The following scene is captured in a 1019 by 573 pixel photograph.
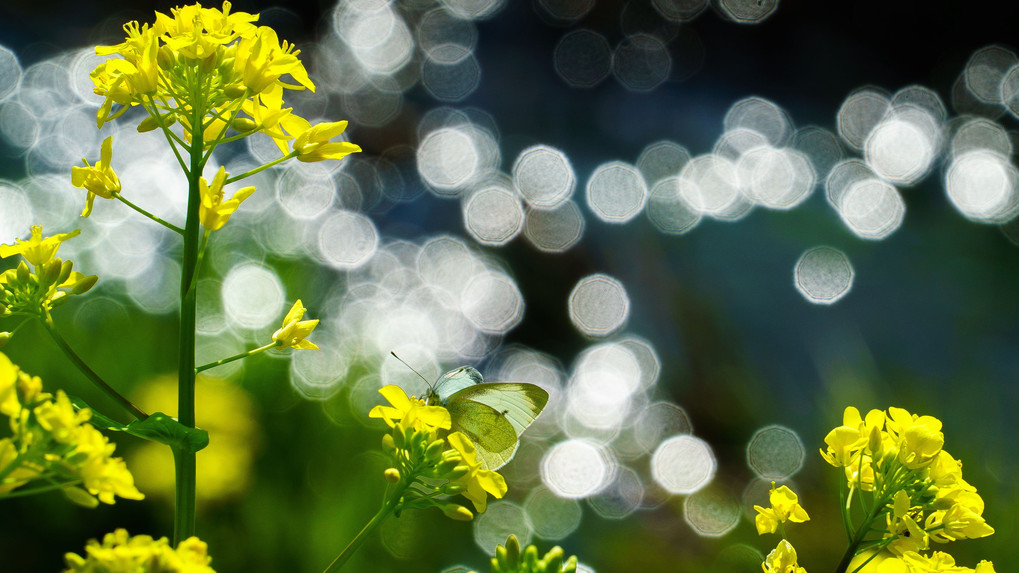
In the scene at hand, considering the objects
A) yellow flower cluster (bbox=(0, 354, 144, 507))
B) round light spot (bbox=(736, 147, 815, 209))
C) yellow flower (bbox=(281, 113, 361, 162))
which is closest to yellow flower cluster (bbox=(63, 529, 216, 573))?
yellow flower cluster (bbox=(0, 354, 144, 507))

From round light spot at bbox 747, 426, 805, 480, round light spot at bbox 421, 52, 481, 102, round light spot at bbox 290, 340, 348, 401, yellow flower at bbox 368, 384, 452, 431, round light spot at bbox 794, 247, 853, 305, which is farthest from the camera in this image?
round light spot at bbox 421, 52, 481, 102

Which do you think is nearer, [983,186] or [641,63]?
[983,186]

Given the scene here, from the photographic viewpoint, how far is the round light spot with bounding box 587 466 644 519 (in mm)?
2912

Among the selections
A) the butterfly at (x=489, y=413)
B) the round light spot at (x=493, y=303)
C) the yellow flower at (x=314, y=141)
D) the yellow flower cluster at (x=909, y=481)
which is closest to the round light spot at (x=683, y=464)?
the round light spot at (x=493, y=303)

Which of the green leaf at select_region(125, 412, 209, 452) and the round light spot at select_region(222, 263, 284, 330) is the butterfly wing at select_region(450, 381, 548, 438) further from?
the round light spot at select_region(222, 263, 284, 330)

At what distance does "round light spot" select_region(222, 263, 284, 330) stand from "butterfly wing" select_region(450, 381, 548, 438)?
1720mm

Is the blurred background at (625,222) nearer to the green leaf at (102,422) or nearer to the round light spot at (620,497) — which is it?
the round light spot at (620,497)

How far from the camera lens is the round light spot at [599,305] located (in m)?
3.84

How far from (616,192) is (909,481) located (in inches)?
139

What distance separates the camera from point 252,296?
2.60m

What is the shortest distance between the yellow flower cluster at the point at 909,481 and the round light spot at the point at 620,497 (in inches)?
83.1

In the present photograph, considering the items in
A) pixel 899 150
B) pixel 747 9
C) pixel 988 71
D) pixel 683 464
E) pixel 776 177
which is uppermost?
pixel 747 9

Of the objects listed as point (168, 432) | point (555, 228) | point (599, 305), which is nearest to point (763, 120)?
point (555, 228)

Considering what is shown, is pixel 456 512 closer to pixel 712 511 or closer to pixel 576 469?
pixel 712 511
